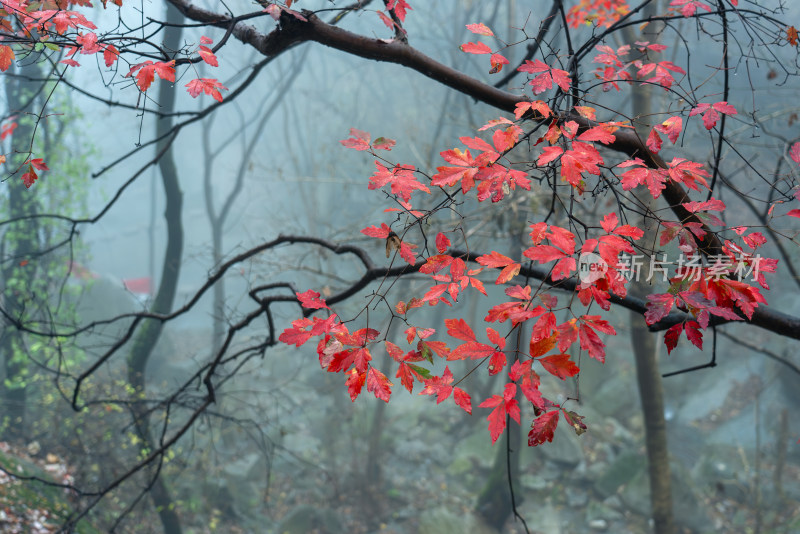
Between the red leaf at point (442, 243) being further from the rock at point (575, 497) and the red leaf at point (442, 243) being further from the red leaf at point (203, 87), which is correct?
the rock at point (575, 497)

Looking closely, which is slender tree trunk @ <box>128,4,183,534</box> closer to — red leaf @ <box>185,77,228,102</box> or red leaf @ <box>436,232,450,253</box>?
red leaf @ <box>185,77,228,102</box>

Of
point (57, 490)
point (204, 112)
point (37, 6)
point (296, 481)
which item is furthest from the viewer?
point (296, 481)

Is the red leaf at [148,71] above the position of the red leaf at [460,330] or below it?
above

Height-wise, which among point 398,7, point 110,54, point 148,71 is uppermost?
point 398,7

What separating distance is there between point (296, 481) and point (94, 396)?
348cm

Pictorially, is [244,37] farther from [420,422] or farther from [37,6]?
[420,422]

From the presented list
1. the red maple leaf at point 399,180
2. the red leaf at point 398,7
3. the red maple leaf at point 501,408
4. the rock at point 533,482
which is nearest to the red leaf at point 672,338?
the red maple leaf at point 501,408

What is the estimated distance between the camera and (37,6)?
72.0 inches

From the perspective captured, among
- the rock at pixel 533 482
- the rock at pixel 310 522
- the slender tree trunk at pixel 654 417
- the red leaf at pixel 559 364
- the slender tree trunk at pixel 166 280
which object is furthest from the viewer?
the rock at pixel 533 482

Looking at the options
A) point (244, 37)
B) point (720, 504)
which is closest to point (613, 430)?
point (720, 504)

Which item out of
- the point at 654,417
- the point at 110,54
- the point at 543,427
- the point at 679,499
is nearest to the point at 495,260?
the point at 543,427

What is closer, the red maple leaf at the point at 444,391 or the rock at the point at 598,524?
the red maple leaf at the point at 444,391

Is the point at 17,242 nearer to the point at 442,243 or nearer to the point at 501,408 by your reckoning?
the point at 442,243

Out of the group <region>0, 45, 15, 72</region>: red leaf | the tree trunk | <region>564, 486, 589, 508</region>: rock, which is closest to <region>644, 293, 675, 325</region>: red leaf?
<region>0, 45, 15, 72</region>: red leaf
